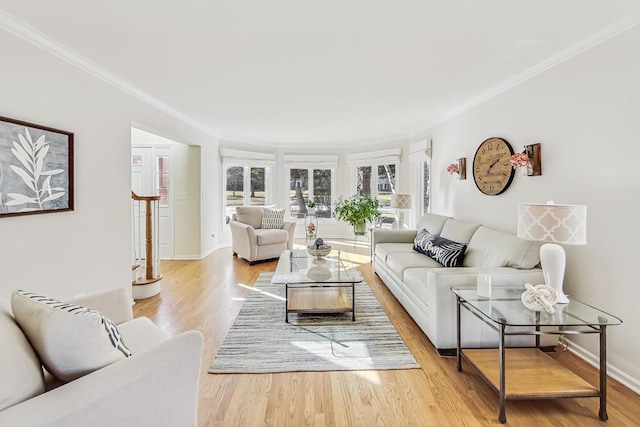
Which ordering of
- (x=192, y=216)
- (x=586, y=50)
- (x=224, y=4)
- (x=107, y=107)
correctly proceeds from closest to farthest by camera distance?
(x=224, y=4)
(x=586, y=50)
(x=107, y=107)
(x=192, y=216)

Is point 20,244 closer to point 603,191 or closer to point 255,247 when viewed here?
point 255,247

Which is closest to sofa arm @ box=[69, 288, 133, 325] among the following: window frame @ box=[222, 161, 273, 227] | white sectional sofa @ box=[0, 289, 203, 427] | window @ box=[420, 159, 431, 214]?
white sectional sofa @ box=[0, 289, 203, 427]

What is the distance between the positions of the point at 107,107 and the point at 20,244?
1.49 m

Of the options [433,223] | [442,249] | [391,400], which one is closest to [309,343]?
[391,400]

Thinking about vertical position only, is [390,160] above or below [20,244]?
above

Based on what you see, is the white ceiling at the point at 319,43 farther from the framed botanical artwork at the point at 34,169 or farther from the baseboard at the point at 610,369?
the baseboard at the point at 610,369

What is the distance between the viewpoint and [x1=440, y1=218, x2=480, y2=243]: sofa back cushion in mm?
3566

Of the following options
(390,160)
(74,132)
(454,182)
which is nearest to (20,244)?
(74,132)

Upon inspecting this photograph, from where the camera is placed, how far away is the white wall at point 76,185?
2258mm

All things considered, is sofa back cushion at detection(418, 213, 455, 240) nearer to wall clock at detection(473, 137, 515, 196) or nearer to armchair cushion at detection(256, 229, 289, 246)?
wall clock at detection(473, 137, 515, 196)

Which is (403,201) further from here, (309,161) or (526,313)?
(526,313)

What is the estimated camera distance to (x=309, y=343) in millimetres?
2660

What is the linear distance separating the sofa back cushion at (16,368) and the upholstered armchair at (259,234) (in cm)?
415

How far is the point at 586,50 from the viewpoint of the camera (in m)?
2.43
